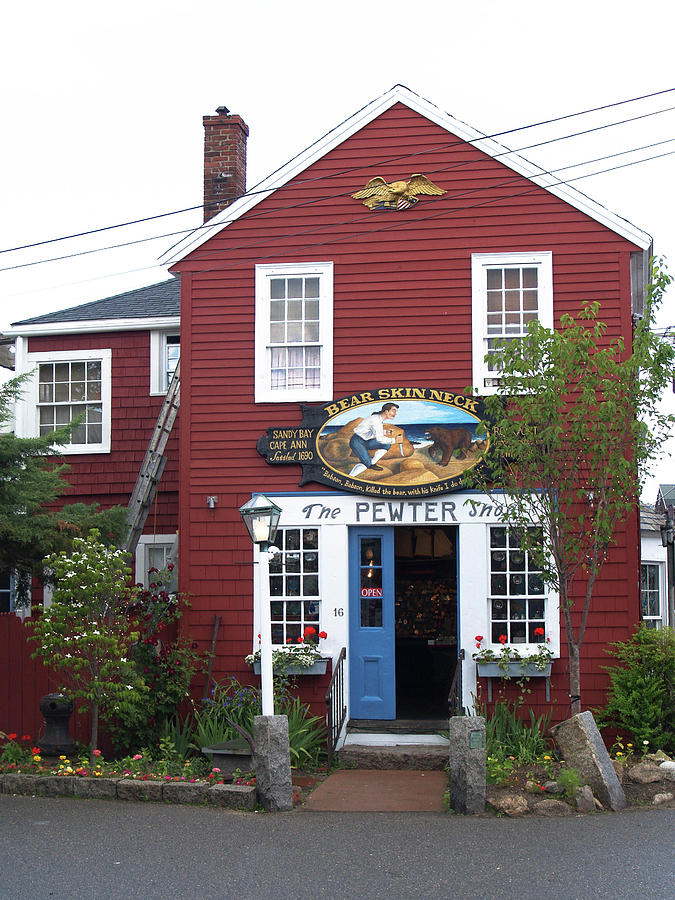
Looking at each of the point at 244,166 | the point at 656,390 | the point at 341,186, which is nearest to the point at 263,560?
the point at 656,390

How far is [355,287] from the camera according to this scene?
1224 cm

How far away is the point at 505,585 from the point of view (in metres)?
11.6

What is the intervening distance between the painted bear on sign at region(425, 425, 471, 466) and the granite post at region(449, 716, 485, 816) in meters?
3.71

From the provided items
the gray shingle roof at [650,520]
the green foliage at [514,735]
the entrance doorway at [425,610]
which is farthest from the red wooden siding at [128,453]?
the gray shingle roof at [650,520]

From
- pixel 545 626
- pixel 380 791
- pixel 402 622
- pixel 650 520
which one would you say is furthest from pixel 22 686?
pixel 650 520

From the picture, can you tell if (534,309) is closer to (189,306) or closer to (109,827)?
(189,306)

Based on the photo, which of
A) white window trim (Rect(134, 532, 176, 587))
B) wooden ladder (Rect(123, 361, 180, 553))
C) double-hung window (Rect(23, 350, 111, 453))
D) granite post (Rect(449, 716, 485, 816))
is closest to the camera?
granite post (Rect(449, 716, 485, 816))

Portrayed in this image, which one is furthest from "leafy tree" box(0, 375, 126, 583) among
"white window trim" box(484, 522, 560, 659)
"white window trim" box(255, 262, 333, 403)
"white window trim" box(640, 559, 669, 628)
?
"white window trim" box(640, 559, 669, 628)

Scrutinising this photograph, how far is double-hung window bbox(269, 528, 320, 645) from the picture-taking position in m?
11.9

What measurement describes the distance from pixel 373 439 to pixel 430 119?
401 cm

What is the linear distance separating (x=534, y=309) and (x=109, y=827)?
7367 mm

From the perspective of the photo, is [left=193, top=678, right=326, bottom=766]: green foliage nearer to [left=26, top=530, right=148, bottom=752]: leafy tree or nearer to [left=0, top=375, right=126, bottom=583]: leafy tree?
[left=26, top=530, right=148, bottom=752]: leafy tree

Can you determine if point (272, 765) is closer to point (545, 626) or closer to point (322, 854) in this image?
point (322, 854)

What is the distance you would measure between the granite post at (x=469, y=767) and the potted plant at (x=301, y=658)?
9.84ft
